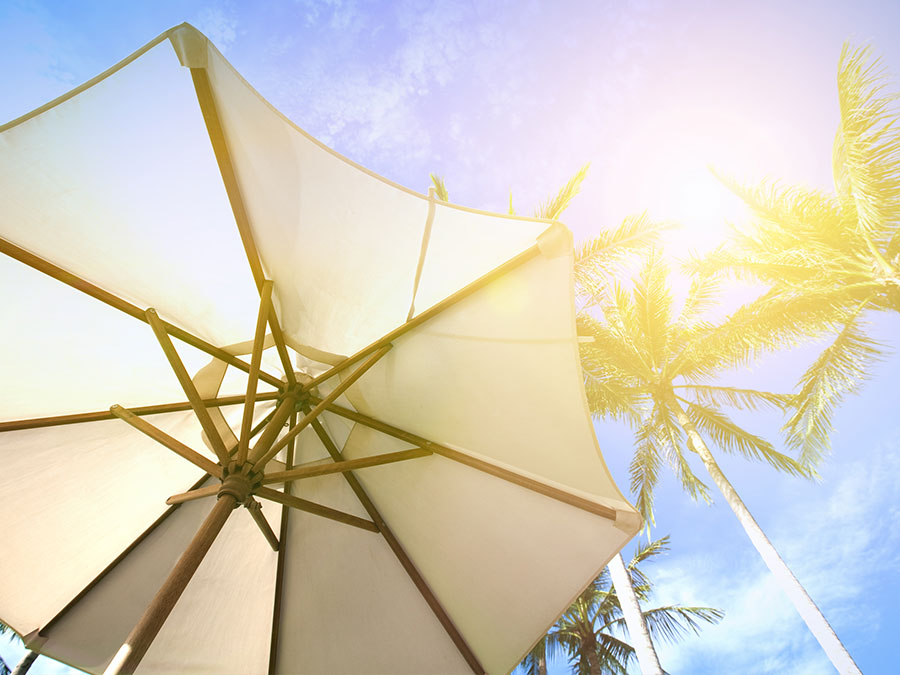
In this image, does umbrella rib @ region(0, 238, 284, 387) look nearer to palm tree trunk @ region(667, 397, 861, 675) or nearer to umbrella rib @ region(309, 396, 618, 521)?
umbrella rib @ region(309, 396, 618, 521)

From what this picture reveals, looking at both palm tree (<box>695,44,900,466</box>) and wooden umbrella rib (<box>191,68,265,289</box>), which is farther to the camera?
palm tree (<box>695,44,900,466</box>)

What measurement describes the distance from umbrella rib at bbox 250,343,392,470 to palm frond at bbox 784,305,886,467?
11.9 metres

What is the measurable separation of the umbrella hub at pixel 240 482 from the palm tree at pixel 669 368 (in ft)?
32.8

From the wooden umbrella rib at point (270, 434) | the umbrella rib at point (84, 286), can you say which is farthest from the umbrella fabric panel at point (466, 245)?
the umbrella rib at point (84, 286)

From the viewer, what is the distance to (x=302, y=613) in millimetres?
3518

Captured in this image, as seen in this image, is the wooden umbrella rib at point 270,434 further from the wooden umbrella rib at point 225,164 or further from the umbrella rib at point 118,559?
the wooden umbrella rib at point 225,164

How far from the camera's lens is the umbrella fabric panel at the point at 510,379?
260 cm

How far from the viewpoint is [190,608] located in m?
3.42

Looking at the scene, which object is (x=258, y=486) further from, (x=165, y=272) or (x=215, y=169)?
(x=215, y=169)

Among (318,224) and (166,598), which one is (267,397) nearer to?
(318,224)

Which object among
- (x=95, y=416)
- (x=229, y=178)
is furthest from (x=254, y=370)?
(x=95, y=416)

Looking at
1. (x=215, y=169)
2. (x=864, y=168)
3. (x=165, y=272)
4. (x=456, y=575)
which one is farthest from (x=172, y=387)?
(x=864, y=168)

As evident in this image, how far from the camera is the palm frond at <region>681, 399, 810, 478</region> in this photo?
10.6 meters

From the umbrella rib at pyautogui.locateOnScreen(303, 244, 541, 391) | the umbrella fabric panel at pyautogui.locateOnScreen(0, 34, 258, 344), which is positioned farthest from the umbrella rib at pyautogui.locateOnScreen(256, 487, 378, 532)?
the umbrella fabric panel at pyautogui.locateOnScreen(0, 34, 258, 344)
